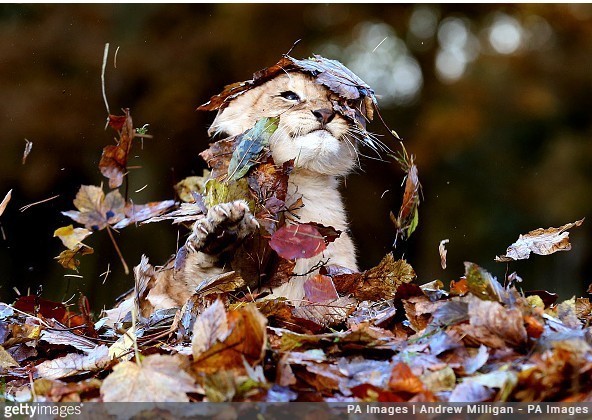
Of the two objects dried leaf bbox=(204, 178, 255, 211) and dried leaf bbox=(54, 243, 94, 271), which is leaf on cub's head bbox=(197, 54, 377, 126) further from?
dried leaf bbox=(54, 243, 94, 271)

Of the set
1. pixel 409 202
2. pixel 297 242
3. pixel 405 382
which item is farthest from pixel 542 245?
pixel 405 382

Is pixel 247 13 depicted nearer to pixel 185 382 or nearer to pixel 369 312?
pixel 369 312

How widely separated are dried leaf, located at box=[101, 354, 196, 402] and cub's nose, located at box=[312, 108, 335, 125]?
168 centimetres

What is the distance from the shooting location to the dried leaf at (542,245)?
9.50ft

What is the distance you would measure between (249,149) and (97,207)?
2.03 ft

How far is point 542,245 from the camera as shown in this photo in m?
2.97

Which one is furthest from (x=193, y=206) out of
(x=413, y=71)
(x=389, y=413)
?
(x=413, y=71)

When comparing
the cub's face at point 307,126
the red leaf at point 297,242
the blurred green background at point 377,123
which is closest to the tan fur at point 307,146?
the cub's face at point 307,126

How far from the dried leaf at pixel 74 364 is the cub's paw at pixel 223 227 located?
540 mm

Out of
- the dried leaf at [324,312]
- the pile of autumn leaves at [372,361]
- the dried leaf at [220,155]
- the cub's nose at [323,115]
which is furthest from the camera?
the cub's nose at [323,115]

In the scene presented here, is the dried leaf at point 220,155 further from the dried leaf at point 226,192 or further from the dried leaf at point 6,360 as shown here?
the dried leaf at point 6,360

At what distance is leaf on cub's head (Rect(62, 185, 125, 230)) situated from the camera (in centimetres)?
287

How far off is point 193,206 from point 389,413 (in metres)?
1.59

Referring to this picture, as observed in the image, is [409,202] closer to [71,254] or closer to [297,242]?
[297,242]
